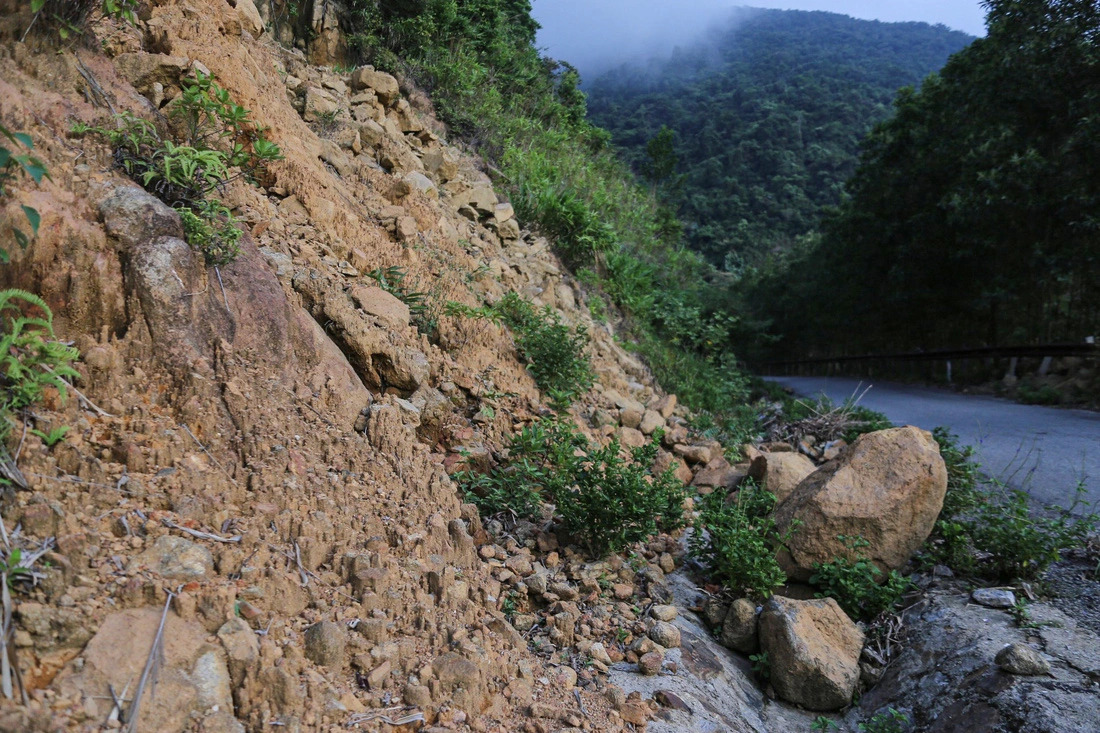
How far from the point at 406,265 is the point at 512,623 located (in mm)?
3238

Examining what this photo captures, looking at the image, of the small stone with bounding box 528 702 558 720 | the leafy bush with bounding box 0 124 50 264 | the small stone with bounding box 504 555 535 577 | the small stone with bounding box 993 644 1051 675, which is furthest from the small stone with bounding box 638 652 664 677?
the leafy bush with bounding box 0 124 50 264

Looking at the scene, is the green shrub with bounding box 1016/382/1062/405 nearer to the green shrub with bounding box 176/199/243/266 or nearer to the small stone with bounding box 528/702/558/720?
the small stone with bounding box 528/702/558/720

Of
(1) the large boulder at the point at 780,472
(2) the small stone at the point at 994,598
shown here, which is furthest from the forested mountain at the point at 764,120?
(2) the small stone at the point at 994,598

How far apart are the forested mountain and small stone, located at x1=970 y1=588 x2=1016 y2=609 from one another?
23.3 m

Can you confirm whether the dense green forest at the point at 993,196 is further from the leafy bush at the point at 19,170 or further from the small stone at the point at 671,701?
the leafy bush at the point at 19,170

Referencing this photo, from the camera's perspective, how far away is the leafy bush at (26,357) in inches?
95.1

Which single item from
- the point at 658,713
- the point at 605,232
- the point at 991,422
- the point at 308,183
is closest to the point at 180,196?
the point at 308,183

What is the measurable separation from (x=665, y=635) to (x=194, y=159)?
364 cm

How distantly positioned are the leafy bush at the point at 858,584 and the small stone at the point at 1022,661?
848 millimetres

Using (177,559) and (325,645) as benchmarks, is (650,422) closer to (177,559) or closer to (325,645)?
(325,645)

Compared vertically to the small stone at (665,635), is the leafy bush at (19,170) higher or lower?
higher

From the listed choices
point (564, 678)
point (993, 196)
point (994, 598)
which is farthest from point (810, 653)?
point (993, 196)

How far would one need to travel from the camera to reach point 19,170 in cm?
285

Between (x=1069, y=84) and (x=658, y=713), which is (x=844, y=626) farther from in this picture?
(x=1069, y=84)
